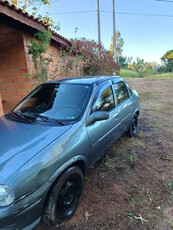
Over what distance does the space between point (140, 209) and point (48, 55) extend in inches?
224

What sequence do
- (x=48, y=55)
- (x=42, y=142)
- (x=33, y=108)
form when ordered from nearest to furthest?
(x=42, y=142) → (x=33, y=108) → (x=48, y=55)

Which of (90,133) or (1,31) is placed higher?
(1,31)

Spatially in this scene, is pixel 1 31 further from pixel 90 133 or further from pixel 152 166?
pixel 152 166

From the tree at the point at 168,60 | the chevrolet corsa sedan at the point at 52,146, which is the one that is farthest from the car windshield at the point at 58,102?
the tree at the point at 168,60

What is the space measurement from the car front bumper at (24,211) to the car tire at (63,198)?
5.4 inches

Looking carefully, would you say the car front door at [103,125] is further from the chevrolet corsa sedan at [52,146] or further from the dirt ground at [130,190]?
the dirt ground at [130,190]

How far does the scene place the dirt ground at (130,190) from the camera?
1.97m

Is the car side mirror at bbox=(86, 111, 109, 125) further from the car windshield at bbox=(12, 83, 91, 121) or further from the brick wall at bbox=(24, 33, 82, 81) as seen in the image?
the brick wall at bbox=(24, 33, 82, 81)

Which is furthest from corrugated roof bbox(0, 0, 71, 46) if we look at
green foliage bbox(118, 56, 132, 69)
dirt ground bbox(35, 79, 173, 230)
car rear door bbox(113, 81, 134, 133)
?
green foliage bbox(118, 56, 132, 69)

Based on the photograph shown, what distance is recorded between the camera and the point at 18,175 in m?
1.41

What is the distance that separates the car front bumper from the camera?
133 centimetres

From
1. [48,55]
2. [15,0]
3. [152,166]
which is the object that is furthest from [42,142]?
[15,0]

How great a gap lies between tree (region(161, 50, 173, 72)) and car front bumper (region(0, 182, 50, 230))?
36.1 m

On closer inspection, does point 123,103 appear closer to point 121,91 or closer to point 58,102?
point 121,91
